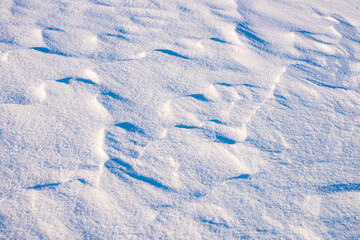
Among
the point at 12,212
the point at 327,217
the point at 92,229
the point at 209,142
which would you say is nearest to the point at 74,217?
the point at 92,229

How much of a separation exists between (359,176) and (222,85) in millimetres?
672

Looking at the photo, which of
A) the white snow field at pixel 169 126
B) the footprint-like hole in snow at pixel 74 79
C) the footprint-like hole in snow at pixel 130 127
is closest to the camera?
the white snow field at pixel 169 126

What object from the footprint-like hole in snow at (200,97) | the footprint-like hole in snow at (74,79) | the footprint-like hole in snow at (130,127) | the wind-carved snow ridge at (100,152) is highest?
the footprint-like hole in snow at (200,97)

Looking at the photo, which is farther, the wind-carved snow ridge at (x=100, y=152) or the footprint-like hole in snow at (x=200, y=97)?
the footprint-like hole in snow at (x=200, y=97)

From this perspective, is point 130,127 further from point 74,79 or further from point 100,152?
point 74,79

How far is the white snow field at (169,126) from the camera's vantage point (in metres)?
0.91

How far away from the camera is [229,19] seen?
5.89 ft

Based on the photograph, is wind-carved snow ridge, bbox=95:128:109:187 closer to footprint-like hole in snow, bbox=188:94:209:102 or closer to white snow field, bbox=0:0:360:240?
white snow field, bbox=0:0:360:240

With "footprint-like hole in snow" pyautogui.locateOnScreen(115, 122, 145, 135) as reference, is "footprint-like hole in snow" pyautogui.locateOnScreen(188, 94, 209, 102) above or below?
above

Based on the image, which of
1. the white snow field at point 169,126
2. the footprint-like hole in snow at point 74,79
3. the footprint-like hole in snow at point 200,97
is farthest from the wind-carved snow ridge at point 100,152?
the footprint-like hole in snow at point 200,97

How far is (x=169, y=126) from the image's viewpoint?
1.15 m

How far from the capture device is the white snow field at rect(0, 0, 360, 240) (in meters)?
0.91

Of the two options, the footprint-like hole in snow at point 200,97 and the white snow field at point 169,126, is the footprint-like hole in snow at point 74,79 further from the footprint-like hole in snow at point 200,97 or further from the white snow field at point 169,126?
the footprint-like hole in snow at point 200,97

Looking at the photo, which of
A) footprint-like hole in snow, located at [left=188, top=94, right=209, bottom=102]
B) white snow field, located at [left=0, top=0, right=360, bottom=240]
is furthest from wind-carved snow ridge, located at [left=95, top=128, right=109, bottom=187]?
footprint-like hole in snow, located at [left=188, top=94, right=209, bottom=102]
